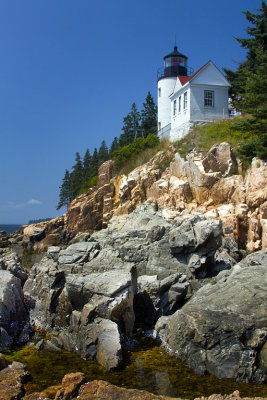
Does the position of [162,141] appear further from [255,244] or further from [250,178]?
[255,244]

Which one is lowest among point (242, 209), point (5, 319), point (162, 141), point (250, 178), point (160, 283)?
point (5, 319)

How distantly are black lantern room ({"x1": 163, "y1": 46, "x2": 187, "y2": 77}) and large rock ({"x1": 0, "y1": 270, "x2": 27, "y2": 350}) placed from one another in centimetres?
3752

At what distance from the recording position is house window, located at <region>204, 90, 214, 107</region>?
3747 cm

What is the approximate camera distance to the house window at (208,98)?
123 ft

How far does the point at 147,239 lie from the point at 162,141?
24.4 m

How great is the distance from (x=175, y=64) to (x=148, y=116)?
16010 millimetres

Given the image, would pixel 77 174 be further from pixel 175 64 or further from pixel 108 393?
pixel 108 393

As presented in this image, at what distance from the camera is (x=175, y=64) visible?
148 ft

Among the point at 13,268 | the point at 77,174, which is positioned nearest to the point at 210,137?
the point at 13,268

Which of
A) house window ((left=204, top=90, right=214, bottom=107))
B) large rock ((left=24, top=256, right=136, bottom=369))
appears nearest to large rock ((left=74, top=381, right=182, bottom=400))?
large rock ((left=24, top=256, right=136, bottom=369))

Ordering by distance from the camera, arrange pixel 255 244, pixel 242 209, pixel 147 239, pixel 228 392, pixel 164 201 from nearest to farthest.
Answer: pixel 228 392, pixel 147 239, pixel 255 244, pixel 242 209, pixel 164 201

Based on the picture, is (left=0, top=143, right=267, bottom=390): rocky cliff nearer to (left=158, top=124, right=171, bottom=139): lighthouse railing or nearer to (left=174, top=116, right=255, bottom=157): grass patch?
(left=174, top=116, right=255, bottom=157): grass patch

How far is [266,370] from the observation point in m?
9.18

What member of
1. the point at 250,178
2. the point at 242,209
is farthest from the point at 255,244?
the point at 250,178
